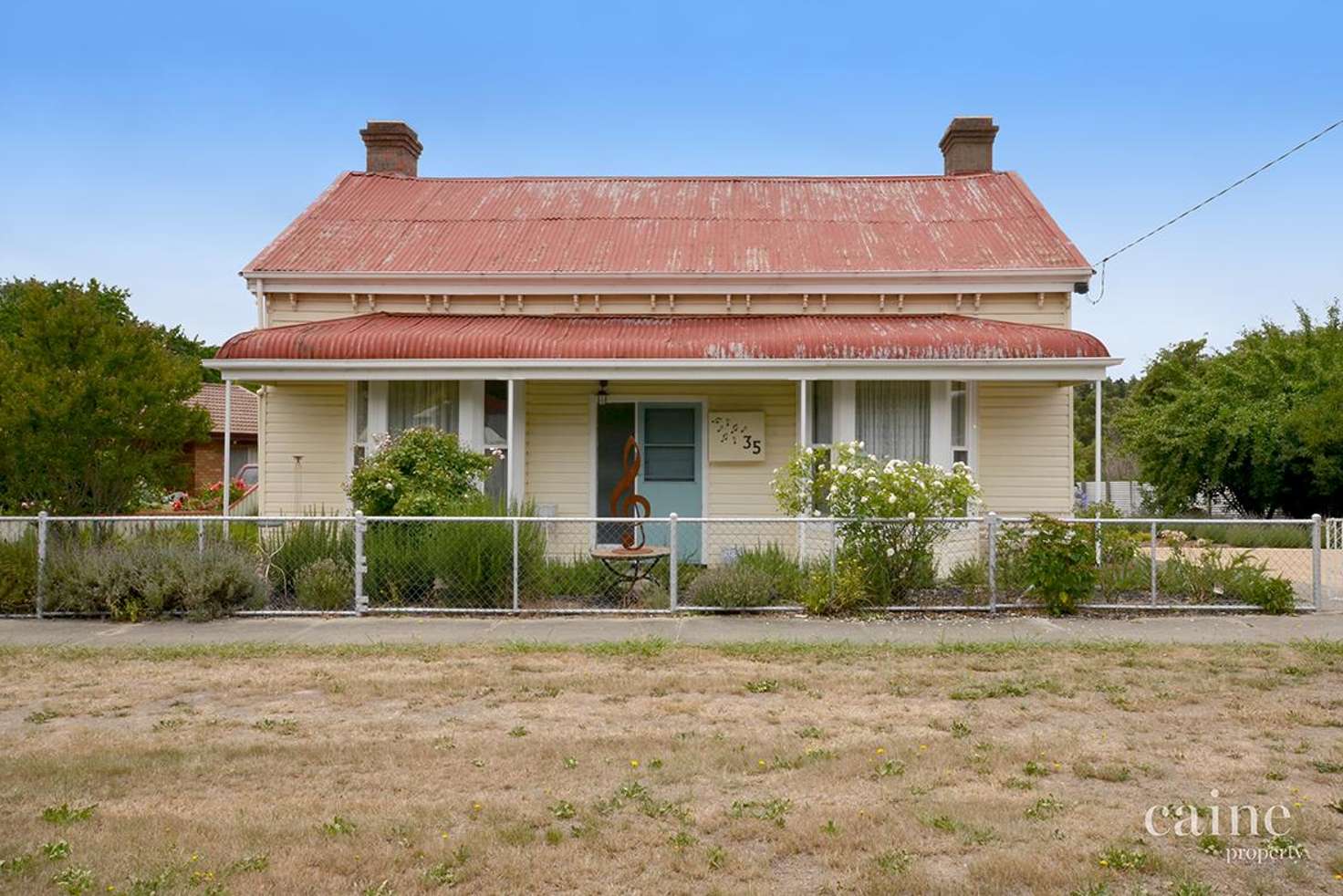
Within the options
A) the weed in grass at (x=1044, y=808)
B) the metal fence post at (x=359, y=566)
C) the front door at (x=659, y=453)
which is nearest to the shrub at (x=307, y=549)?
the metal fence post at (x=359, y=566)

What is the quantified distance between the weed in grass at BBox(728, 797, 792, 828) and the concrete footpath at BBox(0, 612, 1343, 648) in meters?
4.22

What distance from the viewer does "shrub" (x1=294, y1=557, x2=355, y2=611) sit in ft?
36.2

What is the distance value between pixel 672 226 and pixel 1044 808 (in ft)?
42.5

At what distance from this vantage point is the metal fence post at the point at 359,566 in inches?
422

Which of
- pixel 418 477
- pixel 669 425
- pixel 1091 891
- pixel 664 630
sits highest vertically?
pixel 669 425

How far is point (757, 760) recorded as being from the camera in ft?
18.9

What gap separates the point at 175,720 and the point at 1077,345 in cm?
1072

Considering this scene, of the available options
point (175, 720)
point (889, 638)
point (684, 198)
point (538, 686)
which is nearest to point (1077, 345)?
point (889, 638)

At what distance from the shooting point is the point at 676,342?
13586mm

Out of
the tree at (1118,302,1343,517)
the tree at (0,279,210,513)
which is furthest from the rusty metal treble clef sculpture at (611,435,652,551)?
the tree at (1118,302,1343,517)

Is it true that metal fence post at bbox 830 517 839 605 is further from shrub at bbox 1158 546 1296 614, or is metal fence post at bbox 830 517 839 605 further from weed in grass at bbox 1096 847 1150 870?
weed in grass at bbox 1096 847 1150 870

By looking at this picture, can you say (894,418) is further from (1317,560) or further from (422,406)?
(422,406)

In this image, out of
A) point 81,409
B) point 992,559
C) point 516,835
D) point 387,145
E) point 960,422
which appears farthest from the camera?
point 387,145

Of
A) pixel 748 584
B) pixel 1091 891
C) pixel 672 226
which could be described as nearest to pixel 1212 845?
pixel 1091 891
